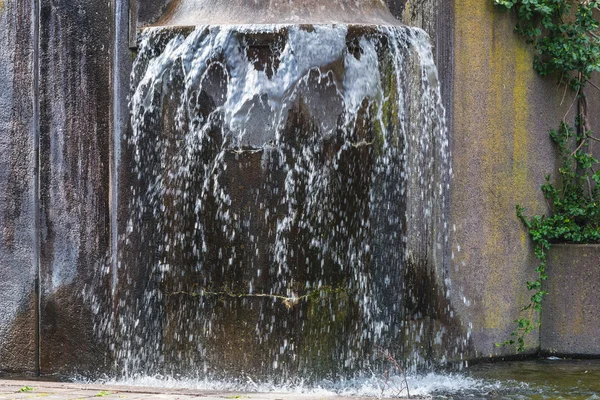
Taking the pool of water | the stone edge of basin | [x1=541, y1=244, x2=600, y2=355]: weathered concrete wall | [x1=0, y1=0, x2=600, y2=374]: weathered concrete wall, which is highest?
the stone edge of basin

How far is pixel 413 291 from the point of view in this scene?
6168 mm

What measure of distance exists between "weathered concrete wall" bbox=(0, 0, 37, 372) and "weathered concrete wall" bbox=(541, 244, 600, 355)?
12.0 feet

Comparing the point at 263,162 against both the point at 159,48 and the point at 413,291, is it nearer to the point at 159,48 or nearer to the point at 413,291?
the point at 159,48

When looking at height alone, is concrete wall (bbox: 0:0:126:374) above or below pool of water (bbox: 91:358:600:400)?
above

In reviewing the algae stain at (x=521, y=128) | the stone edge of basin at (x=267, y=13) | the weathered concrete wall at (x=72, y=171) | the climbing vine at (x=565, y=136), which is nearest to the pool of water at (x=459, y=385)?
the weathered concrete wall at (x=72, y=171)

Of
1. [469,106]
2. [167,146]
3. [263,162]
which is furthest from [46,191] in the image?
[469,106]

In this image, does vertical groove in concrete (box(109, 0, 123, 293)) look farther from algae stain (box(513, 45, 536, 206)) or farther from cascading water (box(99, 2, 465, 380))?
algae stain (box(513, 45, 536, 206))

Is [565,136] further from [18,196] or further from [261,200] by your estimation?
[18,196]

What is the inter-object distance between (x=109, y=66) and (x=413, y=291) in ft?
7.70

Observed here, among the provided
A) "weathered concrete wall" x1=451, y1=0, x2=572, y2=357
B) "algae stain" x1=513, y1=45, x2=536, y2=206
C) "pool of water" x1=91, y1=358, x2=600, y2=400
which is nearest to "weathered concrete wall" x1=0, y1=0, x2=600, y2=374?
"weathered concrete wall" x1=451, y1=0, x2=572, y2=357

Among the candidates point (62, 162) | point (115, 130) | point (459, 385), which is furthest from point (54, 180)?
point (459, 385)

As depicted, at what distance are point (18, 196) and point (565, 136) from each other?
4002 mm

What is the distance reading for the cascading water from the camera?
545 centimetres

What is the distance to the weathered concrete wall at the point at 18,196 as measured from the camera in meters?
5.90
